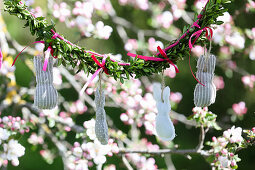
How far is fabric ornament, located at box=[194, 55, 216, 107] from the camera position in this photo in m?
0.82

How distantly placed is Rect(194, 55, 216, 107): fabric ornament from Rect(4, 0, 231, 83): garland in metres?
0.05

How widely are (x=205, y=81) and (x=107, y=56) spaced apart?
0.26m

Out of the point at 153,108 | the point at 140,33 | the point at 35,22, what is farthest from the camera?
the point at 140,33

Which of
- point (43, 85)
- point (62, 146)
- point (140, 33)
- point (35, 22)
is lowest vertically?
point (62, 146)

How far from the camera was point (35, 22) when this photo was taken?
2.52 feet

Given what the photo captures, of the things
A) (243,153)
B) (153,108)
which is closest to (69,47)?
(153,108)

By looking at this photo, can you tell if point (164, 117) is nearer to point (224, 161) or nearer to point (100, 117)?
point (100, 117)

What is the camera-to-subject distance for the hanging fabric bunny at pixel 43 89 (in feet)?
2.65

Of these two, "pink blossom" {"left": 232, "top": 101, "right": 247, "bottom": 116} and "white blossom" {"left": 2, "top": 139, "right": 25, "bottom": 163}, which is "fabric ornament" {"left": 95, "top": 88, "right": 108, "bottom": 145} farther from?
"pink blossom" {"left": 232, "top": 101, "right": 247, "bottom": 116}

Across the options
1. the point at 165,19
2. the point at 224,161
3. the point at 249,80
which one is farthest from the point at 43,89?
the point at 249,80

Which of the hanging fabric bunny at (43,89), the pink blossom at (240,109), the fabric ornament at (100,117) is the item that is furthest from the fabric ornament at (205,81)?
the pink blossom at (240,109)

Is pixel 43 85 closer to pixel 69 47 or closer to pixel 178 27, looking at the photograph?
pixel 69 47

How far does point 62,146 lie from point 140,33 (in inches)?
29.0

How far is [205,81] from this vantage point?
826mm
